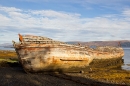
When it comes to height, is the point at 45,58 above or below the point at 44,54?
below

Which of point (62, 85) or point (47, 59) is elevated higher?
point (47, 59)

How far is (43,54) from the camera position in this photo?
893 inches

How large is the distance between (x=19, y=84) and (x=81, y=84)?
5.31 metres

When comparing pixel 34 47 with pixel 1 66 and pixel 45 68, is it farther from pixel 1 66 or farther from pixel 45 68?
pixel 1 66

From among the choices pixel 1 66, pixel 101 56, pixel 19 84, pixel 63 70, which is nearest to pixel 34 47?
pixel 63 70

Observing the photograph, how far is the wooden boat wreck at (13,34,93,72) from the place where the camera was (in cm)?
2255

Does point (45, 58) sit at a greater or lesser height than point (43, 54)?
lesser

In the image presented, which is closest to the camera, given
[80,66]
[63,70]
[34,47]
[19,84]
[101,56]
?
[19,84]

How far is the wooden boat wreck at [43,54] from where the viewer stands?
2255 cm

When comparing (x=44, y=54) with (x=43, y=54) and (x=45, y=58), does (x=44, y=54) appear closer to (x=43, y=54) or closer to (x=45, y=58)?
(x=43, y=54)

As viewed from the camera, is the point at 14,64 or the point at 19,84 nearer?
the point at 19,84

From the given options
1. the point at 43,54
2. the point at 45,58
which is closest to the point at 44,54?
the point at 43,54

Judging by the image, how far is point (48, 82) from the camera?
1839cm

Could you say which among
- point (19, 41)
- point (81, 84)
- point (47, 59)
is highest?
point (19, 41)
